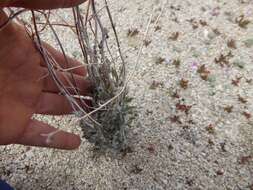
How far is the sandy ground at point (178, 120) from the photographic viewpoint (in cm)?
A: 285

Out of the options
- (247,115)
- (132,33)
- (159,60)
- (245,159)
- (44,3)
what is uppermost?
(44,3)

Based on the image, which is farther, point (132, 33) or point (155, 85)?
point (132, 33)

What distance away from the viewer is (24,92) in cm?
232

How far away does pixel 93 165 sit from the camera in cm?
290

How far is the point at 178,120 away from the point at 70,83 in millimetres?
1036

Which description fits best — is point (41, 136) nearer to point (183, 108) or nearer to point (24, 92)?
point (24, 92)

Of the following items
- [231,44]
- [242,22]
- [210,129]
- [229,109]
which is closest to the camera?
[210,129]

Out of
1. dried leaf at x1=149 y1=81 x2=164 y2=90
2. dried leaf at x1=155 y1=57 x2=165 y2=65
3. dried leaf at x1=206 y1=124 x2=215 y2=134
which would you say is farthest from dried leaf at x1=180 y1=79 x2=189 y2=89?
dried leaf at x1=206 y1=124 x2=215 y2=134

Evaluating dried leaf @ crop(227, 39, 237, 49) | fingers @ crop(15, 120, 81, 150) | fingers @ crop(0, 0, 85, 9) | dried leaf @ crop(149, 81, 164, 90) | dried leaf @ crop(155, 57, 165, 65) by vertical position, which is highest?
fingers @ crop(0, 0, 85, 9)

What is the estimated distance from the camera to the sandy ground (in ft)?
9.36

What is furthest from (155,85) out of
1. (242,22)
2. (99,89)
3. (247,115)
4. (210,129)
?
(242,22)

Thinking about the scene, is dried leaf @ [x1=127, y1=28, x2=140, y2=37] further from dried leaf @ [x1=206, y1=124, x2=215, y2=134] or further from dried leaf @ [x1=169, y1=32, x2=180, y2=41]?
dried leaf @ [x1=206, y1=124, x2=215, y2=134]

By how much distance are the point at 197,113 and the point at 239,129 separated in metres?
0.33

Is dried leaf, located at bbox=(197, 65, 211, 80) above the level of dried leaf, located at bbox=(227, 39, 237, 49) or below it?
below
